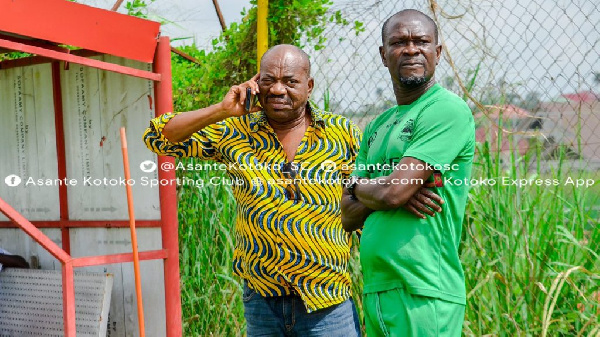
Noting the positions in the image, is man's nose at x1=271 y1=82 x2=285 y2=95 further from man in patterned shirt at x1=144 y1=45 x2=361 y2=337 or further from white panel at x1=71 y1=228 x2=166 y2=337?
white panel at x1=71 y1=228 x2=166 y2=337

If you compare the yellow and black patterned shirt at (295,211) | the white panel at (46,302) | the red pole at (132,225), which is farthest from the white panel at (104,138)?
the yellow and black patterned shirt at (295,211)

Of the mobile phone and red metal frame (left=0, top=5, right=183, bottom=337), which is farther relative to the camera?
red metal frame (left=0, top=5, right=183, bottom=337)

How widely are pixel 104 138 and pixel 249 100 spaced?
153 centimetres

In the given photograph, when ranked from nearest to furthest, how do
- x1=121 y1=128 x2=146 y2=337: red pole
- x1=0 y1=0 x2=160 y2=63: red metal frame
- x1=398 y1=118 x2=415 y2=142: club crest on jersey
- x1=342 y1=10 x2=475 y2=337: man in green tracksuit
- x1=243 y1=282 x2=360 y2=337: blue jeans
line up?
1. x1=342 y1=10 x2=475 y2=337: man in green tracksuit
2. x1=398 y1=118 x2=415 y2=142: club crest on jersey
3. x1=243 y1=282 x2=360 y2=337: blue jeans
4. x1=121 y1=128 x2=146 y2=337: red pole
5. x1=0 y1=0 x2=160 y2=63: red metal frame

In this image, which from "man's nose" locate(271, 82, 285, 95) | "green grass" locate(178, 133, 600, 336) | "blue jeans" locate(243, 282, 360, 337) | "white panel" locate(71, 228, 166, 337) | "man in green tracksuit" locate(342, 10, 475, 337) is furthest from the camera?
"white panel" locate(71, 228, 166, 337)

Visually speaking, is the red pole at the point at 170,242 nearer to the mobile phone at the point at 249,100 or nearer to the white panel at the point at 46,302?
the white panel at the point at 46,302

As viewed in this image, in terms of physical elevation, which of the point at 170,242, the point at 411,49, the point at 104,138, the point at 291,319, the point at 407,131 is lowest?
the point at 291,319

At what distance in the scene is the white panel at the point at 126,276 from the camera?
4.02 metres

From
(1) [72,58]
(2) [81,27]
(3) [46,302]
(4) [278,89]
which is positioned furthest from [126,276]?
(4) [278,89]

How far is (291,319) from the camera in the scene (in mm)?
2879

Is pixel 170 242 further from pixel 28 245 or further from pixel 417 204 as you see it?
pixel 417 204

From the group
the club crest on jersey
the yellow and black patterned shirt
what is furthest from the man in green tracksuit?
the yellow and black patterned shirt

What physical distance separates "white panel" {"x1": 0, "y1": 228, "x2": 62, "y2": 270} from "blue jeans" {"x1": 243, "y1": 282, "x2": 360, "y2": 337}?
2166 mm

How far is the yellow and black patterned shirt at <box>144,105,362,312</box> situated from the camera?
2891mm
